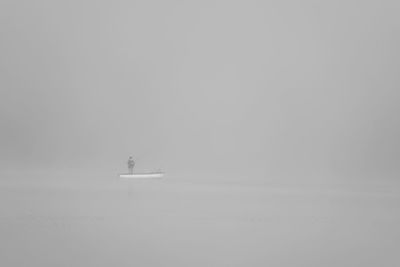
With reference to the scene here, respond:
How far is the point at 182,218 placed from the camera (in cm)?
1762

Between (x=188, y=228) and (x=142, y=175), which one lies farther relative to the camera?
(x=142, y=175)

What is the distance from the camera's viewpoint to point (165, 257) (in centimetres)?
1295

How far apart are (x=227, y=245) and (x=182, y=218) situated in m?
3.17

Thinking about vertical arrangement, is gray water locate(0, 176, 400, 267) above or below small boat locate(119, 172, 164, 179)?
above

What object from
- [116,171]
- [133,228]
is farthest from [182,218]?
[116,171]

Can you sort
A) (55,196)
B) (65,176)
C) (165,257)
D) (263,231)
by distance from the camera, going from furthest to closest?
(65,176) < (55,196) < (263,231) < (165,257)

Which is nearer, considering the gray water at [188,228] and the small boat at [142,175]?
the gray water at [188,228]

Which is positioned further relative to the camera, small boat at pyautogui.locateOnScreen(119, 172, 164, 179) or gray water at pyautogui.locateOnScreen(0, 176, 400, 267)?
small boat at pyautogui.locateOnScreen(119, 172, 164, 179)

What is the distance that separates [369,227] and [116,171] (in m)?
20.2

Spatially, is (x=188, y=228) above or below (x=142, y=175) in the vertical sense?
above

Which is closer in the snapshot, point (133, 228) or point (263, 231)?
point (133, 228)

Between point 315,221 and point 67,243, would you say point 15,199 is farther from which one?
point 315,221

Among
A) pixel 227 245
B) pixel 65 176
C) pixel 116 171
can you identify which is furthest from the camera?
pixel 116 171

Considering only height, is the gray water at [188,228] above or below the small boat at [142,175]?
above
